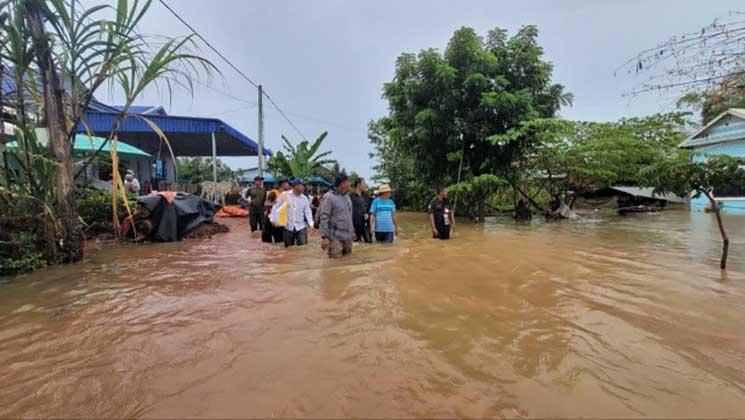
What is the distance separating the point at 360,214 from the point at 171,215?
4507 millimetres

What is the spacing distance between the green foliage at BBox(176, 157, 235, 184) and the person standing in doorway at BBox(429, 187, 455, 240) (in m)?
23.6

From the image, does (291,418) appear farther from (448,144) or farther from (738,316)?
(448,144)

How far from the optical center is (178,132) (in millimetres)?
16922

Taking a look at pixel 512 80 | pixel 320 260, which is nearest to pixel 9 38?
pixel 320 260

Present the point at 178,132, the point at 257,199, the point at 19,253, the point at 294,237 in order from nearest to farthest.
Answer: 1. the point at 19,253
2. the point at 294,237
3. the point at 257,199
4. the point at 178,132

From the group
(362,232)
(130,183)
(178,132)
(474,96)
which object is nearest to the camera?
(362,232)

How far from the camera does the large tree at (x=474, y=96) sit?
13.4m

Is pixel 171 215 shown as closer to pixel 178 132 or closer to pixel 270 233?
pixel 270 233

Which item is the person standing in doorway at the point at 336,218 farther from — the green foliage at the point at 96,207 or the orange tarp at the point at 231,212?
the orange tarp at the point at 231,212

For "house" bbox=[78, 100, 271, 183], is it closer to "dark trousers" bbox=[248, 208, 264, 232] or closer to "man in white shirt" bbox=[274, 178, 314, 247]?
"dark trousers" bbox=[248, 208, 264, 232]

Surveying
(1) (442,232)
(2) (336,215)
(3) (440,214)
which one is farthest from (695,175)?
(2) (336,215)

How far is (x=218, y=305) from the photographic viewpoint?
13.2 feet

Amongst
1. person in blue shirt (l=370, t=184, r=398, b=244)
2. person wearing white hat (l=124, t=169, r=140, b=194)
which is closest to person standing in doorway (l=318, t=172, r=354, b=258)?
person in blue shirt (l=370, t=184, r=398, b=244)

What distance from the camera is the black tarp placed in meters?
8.83
